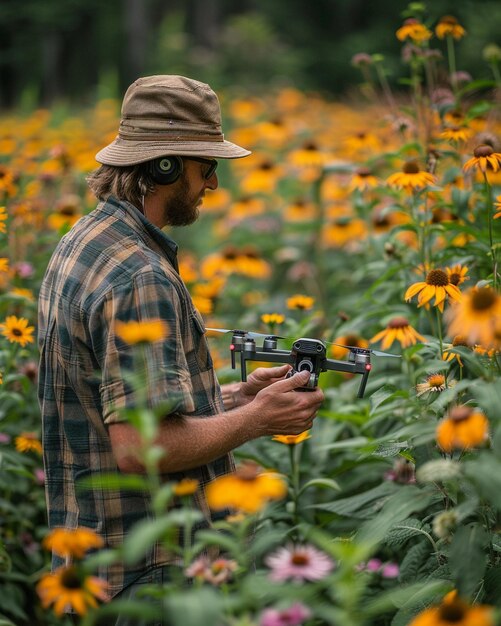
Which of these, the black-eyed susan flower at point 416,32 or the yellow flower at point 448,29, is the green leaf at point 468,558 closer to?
the black-eyed susan flower at point 416,32

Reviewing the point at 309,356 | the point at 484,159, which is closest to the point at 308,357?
the point at 309,356

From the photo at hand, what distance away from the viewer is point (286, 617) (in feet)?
4.02

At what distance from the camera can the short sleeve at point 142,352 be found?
5.83 ft

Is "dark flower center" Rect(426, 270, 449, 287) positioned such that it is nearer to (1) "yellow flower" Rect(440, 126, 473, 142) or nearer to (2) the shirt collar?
(2) the shirt collar

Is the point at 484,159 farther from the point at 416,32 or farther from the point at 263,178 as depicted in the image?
the point at 263,178

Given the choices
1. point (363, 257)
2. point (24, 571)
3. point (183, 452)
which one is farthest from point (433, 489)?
point (363, 257)

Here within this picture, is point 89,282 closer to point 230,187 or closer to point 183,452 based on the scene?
point 183,452

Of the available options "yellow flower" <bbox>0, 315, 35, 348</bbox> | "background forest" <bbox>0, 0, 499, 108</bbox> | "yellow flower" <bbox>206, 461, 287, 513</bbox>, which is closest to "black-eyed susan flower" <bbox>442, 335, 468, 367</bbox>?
"yellow flower" <bbox>206, 461, 287, 513</bbox>

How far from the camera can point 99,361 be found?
1.91 meters

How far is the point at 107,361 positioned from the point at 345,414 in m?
1.17

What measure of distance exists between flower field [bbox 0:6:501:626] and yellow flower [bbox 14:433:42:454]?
0.01 meters

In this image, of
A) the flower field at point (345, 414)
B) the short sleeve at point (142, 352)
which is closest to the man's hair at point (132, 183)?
the short sleeve at point (142, 352)

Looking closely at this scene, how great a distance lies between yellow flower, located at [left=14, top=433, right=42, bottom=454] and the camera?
2.83 m

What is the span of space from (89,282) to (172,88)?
539mm
